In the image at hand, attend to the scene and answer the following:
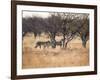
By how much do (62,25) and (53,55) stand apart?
0.33m

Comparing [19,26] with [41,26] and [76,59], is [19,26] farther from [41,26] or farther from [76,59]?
[76,59]

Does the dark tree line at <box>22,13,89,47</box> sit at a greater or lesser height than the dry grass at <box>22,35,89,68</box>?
greater

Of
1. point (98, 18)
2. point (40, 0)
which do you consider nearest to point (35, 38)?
point (40, 0)

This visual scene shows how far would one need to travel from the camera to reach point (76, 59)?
6.99 feet

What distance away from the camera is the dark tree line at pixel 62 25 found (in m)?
1.99

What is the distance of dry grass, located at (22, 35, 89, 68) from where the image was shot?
198 centimetres

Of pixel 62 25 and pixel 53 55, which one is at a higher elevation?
pixel 62 25

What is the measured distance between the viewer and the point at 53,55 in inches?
81.0

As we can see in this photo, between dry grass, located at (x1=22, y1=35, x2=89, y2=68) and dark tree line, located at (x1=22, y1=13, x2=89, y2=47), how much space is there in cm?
7

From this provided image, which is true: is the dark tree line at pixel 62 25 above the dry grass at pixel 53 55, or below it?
above

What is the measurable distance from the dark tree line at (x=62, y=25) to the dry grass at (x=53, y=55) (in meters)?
0.07

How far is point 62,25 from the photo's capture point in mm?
2084

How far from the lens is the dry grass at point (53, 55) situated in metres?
1.98

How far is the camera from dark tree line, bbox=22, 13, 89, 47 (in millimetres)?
1991
